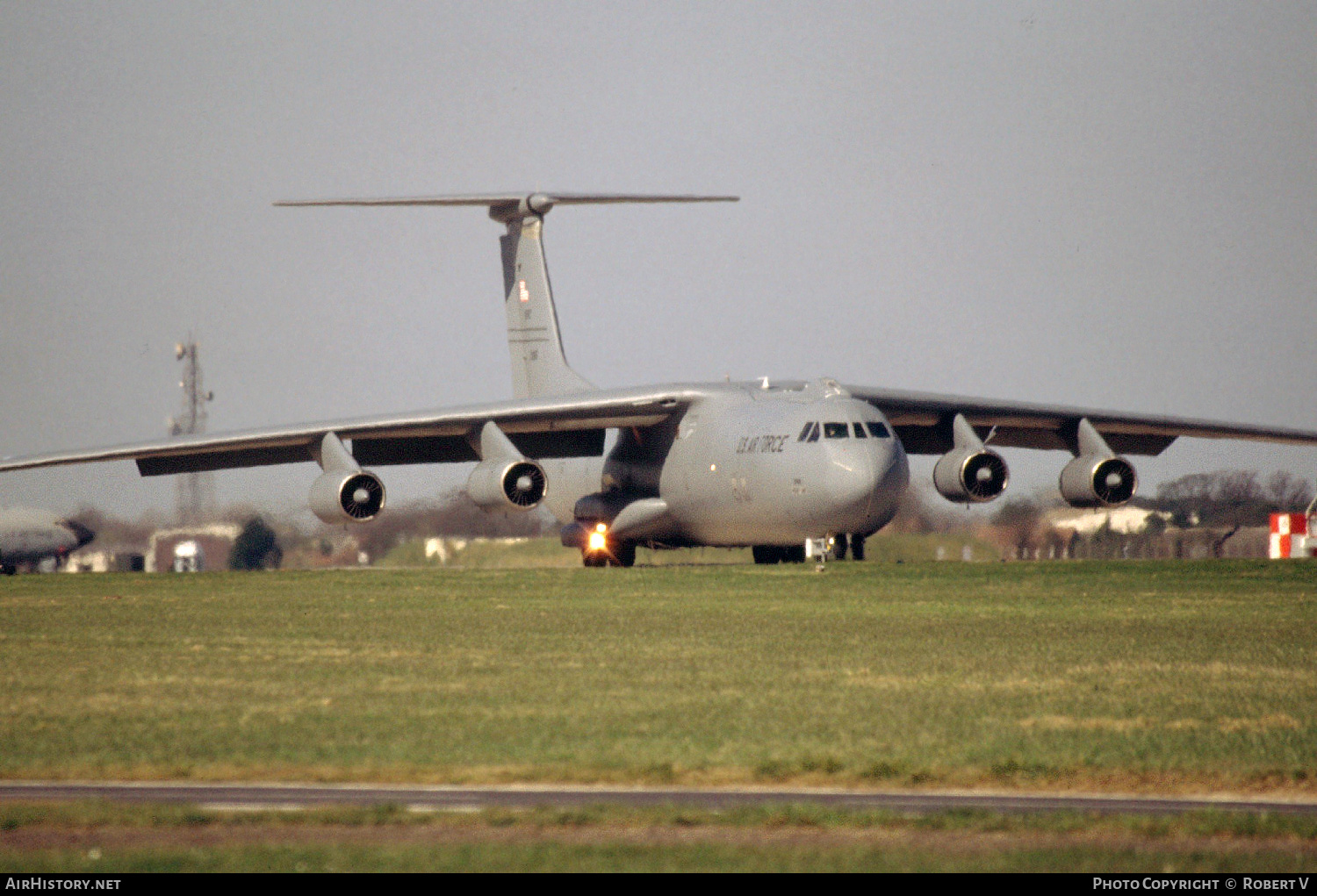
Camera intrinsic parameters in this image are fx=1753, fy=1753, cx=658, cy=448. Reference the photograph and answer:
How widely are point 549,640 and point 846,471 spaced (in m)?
12.6

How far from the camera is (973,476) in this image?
30.6 m

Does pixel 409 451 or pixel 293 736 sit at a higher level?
pixel 409 451

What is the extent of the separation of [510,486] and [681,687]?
1747cm

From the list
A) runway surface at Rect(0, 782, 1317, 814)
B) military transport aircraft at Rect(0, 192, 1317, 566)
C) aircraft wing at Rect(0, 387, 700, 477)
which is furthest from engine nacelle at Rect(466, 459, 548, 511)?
runway surface at Rect(0, 782, 1317, 814)

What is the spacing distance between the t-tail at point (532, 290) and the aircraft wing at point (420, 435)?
11.2 feet

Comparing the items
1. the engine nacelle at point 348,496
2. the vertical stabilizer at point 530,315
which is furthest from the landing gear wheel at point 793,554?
the engine nacelle at point 348,496

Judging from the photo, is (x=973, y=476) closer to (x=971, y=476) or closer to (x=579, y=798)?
(x=971, y=476)

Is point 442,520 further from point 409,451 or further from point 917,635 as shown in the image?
point 917,635

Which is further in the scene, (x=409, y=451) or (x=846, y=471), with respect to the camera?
(x=409, y=451)

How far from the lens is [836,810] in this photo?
7781 millimetres

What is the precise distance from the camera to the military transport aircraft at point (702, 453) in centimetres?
2873

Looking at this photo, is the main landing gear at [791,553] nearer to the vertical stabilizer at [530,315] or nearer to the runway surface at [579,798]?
the vertical stabilizer at [530,315]

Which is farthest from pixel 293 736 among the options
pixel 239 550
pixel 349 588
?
pixel 239 550

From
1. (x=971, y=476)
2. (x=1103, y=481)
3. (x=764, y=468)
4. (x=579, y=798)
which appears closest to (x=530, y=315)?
(x=764, y=468)
